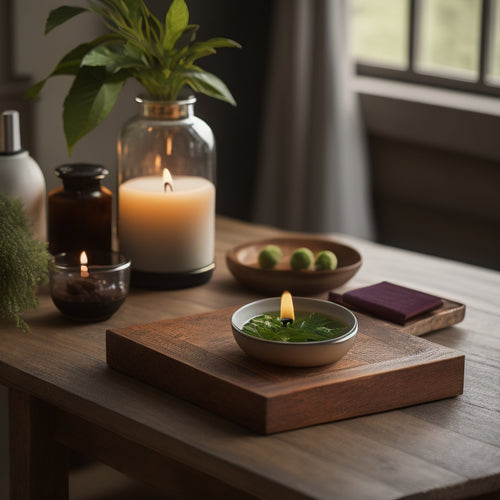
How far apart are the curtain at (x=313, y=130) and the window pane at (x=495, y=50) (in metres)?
0.41

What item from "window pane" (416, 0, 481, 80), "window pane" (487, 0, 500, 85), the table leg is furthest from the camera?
"window pane" (416, 0, 481, 80)

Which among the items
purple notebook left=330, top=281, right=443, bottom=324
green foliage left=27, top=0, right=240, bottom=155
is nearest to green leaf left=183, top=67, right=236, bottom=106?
green foliage left=27, top=0, right=240, bottom=155

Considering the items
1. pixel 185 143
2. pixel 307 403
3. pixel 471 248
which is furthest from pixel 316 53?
pixel 307 403

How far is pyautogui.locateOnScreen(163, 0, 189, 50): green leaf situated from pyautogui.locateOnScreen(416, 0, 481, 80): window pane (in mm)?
1516

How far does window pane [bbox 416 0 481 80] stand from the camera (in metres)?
2.68

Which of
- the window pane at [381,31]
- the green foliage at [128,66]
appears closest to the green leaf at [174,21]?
the green foliage at [128,66]

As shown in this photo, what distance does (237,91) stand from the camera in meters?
2.73

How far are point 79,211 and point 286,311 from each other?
0.45 meters

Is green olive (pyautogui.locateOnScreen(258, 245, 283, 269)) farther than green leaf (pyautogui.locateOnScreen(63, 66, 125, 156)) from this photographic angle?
Yes

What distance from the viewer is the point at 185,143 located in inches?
56.3

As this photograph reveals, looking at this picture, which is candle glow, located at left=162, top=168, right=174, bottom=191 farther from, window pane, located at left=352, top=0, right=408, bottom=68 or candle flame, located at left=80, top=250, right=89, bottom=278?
window pane, located at left=352, top=0, right=408, bottom=68

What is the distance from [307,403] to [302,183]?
70.6 inches

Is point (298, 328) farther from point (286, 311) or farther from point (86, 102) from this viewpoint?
point (86, 102)

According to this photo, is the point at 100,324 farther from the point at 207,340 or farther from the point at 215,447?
the point at 215,447
